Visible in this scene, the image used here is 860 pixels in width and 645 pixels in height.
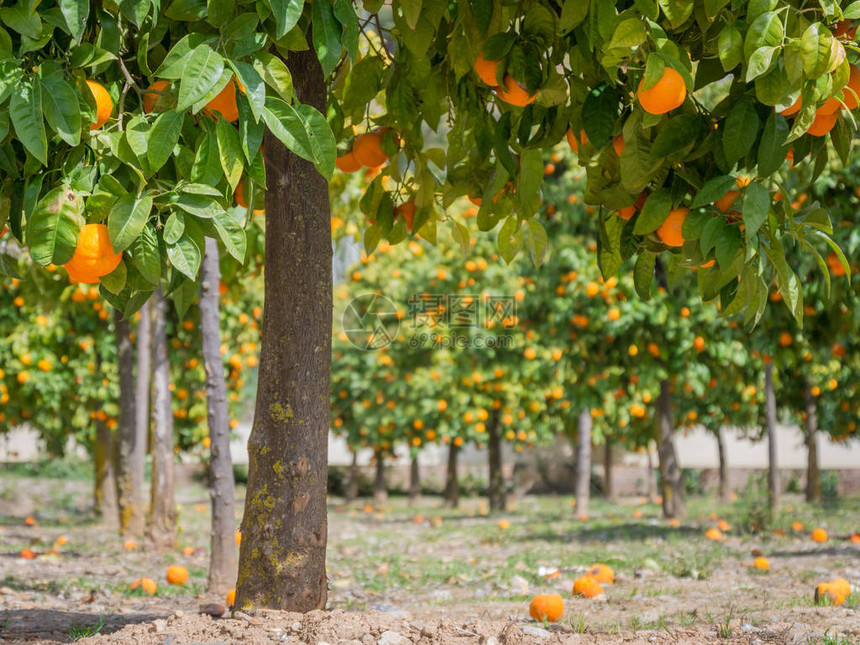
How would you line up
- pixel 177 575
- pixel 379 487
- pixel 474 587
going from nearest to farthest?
1. pixel 177 575
2. pixel 474 587
3. pixel 379 487

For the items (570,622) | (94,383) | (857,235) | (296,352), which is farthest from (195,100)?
(94,383)

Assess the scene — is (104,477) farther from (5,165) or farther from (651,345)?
(5,165)

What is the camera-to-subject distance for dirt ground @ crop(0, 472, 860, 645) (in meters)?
2.25

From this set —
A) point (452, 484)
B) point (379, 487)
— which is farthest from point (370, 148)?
point (379, 487)

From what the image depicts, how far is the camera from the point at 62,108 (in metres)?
1.47

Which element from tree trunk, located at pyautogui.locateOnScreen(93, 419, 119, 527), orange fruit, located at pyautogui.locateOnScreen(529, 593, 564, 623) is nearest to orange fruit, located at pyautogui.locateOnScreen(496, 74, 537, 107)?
orange fruit, located at pyautogui.locateOnScreen(529, 593, 564, 623)

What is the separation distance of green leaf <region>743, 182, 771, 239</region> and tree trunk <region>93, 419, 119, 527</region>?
8228 millimetres

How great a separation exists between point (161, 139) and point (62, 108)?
191 millimetres

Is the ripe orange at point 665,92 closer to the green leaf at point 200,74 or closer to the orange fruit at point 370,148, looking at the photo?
the green leaf at point 200,74

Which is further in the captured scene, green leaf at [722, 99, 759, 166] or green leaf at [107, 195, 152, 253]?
green leaf at [722, 99, 759, 166]

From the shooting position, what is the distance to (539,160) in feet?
7.76

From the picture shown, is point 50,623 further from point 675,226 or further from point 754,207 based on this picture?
point 754,207

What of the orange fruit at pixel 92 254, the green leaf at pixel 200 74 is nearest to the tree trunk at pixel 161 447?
the orange fruit at pixel 92 254

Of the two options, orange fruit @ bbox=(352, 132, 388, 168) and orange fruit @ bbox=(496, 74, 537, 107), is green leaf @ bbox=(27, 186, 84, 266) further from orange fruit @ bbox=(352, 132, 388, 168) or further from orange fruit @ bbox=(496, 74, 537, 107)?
orange fruit @ bbox=(352, 132, 388, 168)
